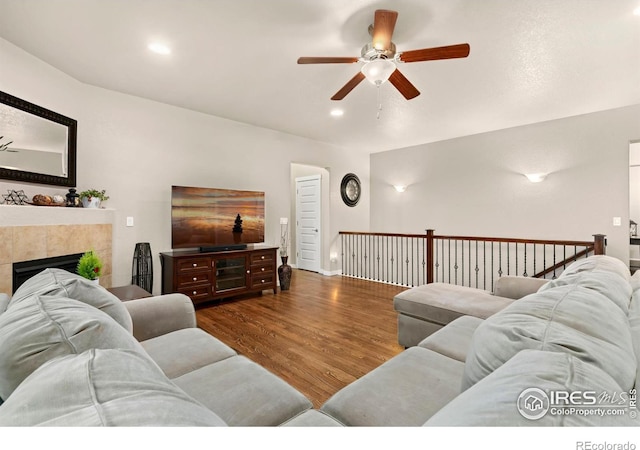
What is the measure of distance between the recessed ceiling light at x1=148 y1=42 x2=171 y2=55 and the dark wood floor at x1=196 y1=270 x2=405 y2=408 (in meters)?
2.60

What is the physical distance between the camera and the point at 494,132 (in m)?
4.83

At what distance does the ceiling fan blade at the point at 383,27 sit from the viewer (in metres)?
Result: 1.76

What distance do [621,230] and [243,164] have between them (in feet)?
17.3

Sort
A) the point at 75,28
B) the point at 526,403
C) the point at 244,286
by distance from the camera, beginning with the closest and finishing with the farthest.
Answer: the point at 526,403, the point at 75,28, the point at 244,286

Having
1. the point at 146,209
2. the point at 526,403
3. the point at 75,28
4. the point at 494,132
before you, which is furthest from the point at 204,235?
the point at 494,132

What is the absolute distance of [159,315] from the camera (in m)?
1.80

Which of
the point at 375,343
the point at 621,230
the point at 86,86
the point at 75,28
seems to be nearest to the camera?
the point at 75,28

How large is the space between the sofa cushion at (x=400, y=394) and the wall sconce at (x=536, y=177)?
4.31m

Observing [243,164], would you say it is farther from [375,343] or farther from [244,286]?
[375,343]

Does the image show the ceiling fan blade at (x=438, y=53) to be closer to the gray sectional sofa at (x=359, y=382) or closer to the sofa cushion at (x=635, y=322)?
the gray sectional sofa at (x=359, y=382)

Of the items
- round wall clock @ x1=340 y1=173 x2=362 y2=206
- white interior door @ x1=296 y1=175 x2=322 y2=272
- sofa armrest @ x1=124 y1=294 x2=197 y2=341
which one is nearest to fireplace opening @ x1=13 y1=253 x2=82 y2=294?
sofa armrest @ x1=124 y1=294 x2=197 y2=341

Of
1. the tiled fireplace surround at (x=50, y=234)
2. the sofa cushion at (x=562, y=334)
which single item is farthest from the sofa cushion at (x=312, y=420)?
the tiled fireplace surround at (x=50, y=234)

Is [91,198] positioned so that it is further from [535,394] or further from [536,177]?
[536,177]

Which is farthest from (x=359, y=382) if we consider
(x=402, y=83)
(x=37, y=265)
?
(x=37, y=265)
